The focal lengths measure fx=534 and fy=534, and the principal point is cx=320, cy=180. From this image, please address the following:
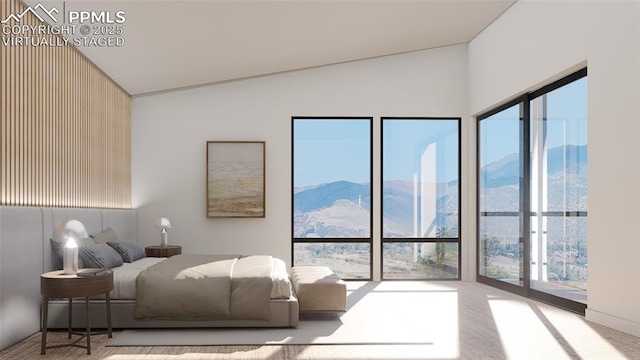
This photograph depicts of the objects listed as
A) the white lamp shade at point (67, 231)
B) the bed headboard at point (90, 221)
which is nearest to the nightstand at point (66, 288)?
the white lamp shade at point (67, 231)

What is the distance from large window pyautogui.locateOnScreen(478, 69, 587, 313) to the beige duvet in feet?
10.3

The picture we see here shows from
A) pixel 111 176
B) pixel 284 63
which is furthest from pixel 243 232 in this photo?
pixel 284 63

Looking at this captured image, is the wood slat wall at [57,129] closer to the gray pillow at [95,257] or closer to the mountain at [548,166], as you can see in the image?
the gray pillow at [95,257]

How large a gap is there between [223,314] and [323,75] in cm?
454

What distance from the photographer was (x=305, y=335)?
433cm

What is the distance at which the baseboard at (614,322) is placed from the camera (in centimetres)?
442

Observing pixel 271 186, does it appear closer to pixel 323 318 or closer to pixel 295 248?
pixel 295 248

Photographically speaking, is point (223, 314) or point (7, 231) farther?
point (223, 314)

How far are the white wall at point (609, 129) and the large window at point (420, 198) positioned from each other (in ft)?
7.71

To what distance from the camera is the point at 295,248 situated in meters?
7.93

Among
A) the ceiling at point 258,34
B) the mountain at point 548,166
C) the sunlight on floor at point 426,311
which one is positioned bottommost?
the sunlight on floor at point 426,311

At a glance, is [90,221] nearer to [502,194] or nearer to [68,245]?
[68,245]

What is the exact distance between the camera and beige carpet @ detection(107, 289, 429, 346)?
162 inches

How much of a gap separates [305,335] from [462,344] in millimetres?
1230
